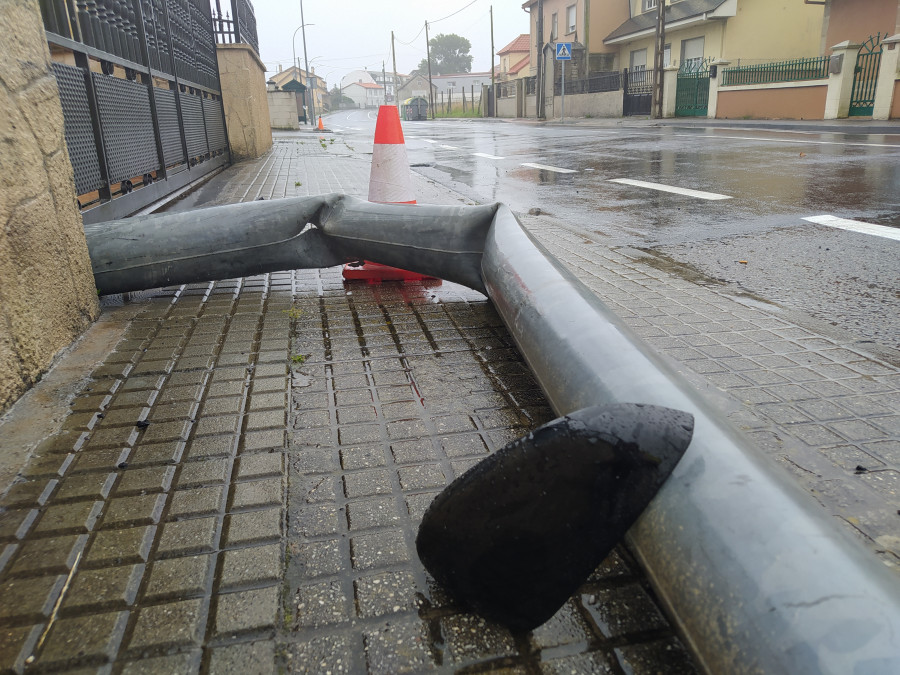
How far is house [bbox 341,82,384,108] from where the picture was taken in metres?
158

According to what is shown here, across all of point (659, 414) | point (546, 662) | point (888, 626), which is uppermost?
point (659, 414)

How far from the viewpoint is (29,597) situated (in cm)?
142

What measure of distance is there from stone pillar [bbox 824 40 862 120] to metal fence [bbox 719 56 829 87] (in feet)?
3.55

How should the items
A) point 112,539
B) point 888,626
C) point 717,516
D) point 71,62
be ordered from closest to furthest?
1. point 888,626
2. point 717,516
3. point 112,539
4. point 71,62

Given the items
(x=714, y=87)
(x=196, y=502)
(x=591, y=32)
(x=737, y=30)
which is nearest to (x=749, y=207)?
(x=196, y=502)

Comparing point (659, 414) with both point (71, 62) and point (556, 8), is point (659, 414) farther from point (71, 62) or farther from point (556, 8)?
point (556, 8)

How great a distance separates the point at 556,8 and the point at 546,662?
50089 mm

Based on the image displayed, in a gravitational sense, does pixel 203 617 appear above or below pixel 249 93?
below

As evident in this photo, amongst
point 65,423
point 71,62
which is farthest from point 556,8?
point 65,423

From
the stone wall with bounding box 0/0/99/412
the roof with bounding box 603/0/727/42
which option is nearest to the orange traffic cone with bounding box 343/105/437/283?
the stone wall with bounding box 0/0/99/412

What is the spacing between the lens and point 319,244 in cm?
354

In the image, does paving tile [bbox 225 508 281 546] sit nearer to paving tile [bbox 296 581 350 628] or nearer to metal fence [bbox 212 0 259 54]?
paving tile [bbox 296 581 350 628]

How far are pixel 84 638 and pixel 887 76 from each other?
22.6m

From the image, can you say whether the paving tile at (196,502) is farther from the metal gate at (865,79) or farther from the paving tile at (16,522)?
the metal gate at (865,79)
